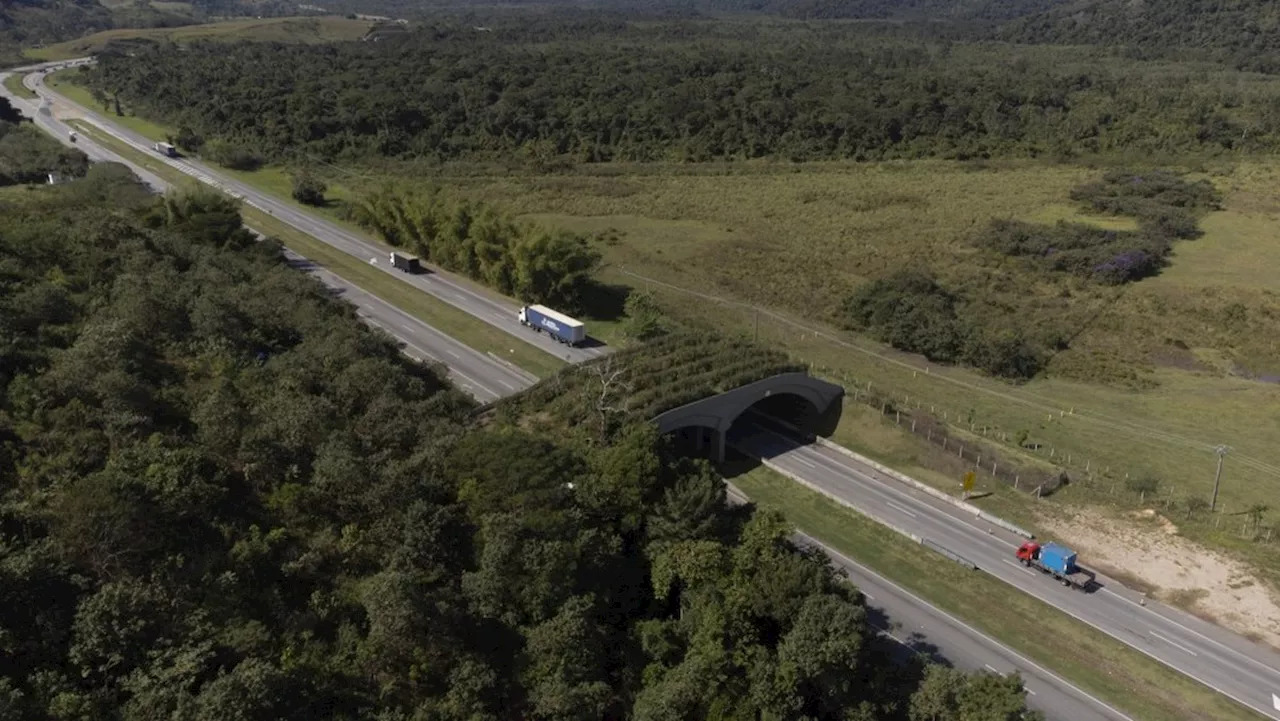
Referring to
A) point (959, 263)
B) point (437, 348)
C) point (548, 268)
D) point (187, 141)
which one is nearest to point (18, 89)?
point (187, 141)

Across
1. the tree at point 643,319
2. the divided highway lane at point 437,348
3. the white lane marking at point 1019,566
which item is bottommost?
the white lane marking at point 1019,566

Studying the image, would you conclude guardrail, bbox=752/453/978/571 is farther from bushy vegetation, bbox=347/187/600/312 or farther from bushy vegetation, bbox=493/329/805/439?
bushy vegetation, bbox=347/187/600/312

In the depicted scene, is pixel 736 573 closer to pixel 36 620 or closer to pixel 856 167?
pixel 36 620

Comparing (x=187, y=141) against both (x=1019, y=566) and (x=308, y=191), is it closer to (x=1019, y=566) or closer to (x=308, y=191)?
(x=308, y=191)

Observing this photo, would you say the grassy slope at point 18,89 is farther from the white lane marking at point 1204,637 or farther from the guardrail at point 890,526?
the white lane marking at point 1204,637

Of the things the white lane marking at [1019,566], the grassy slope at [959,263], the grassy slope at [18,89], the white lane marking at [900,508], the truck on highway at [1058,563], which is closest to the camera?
the truck on highway at [1058,563]

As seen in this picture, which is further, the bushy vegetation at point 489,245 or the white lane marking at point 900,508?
the bushy vegetation at point 489,245

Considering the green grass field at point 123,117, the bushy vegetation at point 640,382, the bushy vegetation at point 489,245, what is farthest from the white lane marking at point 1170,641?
the green grass field at point 123,117

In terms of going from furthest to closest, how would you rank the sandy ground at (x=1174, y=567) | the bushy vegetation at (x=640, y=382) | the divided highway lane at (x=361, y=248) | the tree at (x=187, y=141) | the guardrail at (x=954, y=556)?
the tree at (x=187, y=141) < the divided highway lane at (x=361, y=248) < the bushy vegetation at (x=640, y=382) < the guardrail at (x=954, y=556) < the sandy ground at (x=1174, y=567)
